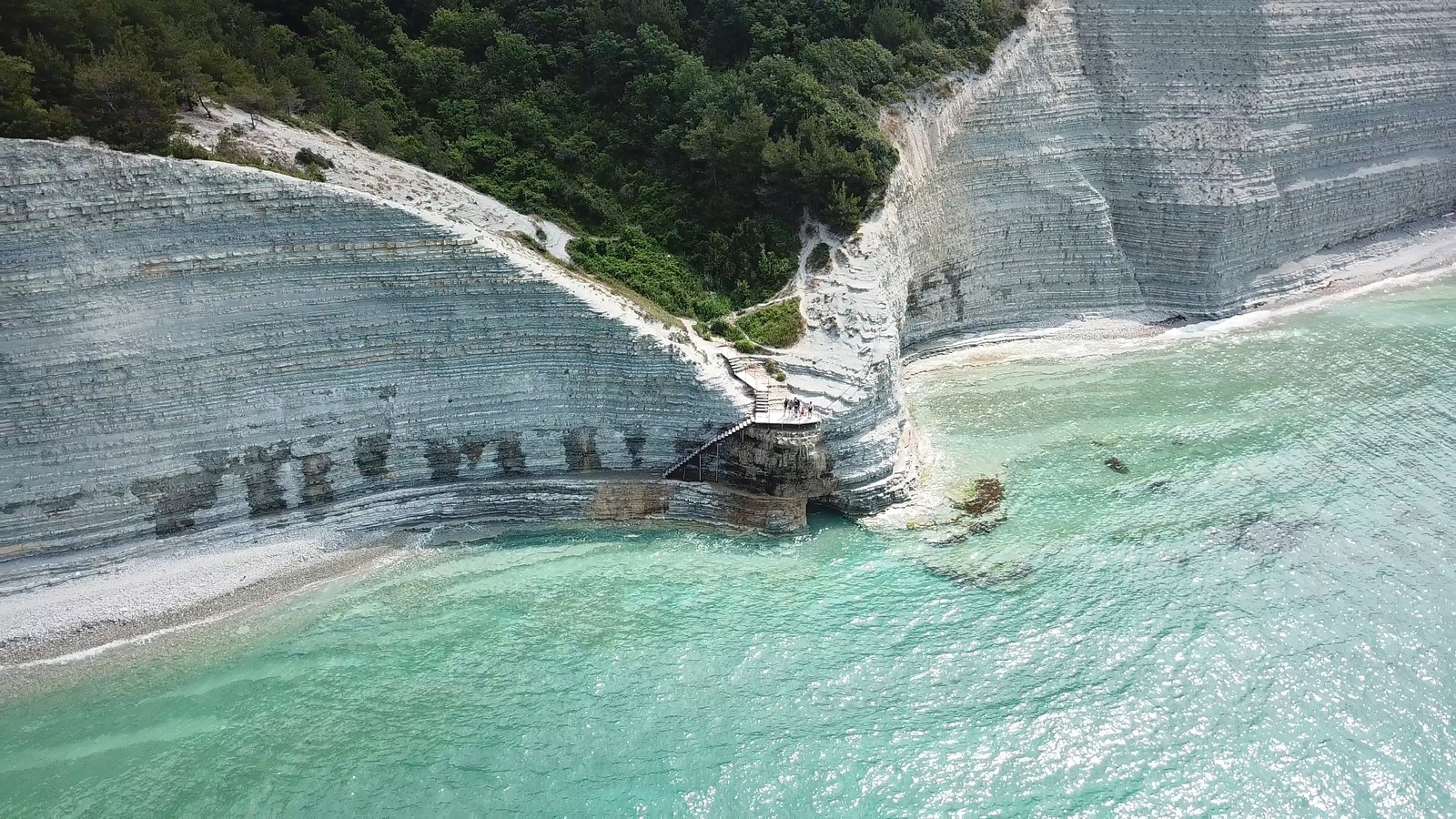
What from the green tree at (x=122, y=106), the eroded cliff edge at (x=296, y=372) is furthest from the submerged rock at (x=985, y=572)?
the green tree at (x=122, y=106)

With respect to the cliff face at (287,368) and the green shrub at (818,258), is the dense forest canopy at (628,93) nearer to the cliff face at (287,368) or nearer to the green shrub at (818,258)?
the green shrub at (818,258)

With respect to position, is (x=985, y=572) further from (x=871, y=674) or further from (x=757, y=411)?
(x=757, y=411)

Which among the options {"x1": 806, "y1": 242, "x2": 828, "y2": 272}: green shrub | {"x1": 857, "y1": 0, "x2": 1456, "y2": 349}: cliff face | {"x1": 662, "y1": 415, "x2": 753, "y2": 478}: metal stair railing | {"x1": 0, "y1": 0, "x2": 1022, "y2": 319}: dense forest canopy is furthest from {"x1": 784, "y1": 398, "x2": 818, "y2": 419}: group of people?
{"x1": 857, "y1": 0, "x2": 1456, "y2": 349}: cliff face

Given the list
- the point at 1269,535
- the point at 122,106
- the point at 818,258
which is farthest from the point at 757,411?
the point at 122,106

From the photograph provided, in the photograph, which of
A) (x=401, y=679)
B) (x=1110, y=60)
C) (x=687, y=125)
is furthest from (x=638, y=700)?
(x=1110, y=60)

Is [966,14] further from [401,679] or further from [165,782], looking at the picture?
[165,782]

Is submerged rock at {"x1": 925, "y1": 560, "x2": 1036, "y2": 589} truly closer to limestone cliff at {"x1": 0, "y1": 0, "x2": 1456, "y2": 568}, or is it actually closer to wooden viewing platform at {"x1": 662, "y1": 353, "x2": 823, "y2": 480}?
limestone cliff at {"x1": 0, "y1": 0, "x2": 1456, "y2": 568}

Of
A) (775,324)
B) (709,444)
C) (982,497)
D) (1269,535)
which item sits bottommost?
(1269,535)
